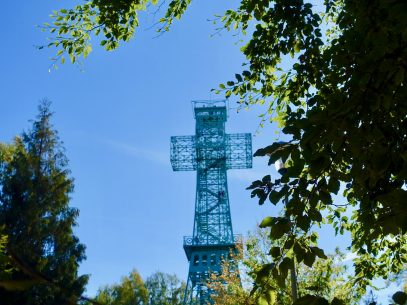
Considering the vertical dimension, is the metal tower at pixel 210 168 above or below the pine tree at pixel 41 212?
above

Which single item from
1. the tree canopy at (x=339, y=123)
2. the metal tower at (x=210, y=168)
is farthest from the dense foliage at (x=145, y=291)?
the tree canopy at (x=339, y=123)

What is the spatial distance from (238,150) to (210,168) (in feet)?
9.05

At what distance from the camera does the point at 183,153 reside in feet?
118

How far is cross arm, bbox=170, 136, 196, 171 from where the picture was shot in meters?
35.7

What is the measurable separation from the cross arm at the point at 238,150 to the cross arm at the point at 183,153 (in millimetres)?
2882

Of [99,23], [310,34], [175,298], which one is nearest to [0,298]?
[99,23]

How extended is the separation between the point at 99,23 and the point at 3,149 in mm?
25069

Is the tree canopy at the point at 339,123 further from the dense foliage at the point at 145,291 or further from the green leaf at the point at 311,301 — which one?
the dense foliage at the point at 145,291

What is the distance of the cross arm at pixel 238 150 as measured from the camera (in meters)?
36.2

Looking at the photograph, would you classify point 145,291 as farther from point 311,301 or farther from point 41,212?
point 311,301

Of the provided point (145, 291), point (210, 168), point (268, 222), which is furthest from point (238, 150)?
point (268, 222)

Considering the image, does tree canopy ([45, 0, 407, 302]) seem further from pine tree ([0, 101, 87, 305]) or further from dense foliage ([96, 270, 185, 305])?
dense foliage ([96, 270, 185, 305])

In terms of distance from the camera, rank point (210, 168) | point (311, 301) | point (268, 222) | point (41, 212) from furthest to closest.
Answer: point (210, 168), point (41, 212), point (268, 222), point (311, 301)

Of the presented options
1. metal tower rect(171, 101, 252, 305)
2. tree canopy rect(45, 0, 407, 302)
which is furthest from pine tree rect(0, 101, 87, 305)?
tree canopy rect(45, 0, 407, 302)
